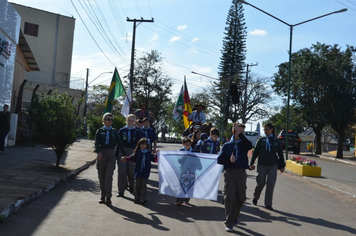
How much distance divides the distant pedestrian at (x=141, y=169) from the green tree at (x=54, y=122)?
4687 mm

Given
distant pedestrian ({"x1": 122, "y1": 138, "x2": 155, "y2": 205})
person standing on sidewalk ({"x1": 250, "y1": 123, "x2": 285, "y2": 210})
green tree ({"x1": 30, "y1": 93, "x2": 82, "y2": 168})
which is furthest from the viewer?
green tree ({"x1": 30, "y1": 93, "x2": 82, "y2": 168})

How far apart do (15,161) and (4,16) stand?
6.84 metres

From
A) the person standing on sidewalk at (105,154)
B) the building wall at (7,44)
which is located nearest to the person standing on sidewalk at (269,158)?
the person standing on sidewalk at (105,154)

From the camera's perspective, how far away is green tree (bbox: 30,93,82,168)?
1352cm

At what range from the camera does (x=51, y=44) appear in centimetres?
5147

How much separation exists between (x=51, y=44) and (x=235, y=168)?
156 feet

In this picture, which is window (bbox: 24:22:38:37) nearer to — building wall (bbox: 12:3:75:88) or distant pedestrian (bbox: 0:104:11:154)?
building wall (bbox: 12:3:75:88)

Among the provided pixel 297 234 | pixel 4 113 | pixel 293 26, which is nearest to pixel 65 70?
pixel 293 26

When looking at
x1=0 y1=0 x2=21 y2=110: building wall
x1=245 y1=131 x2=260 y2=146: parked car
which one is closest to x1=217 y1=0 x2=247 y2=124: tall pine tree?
x1=245 y1=131 x2=260 y2=146: parked car

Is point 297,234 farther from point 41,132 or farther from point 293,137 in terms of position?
point 293,137

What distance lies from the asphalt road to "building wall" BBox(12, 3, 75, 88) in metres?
41.8

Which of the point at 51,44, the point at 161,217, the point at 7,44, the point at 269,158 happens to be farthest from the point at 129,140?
the point at 51,44

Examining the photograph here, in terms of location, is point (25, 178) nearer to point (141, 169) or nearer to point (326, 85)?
point (141, 169)

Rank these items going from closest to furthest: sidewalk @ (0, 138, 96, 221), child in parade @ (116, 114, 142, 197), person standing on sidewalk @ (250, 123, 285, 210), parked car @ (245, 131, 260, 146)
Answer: sidewalk @ (0, 138, 96, 221)
person standing on sidewalk @ (250, 123, 285, 210)
child in parade @ (116, 114, 142, 197)
parked car @ (245, 131, 260, 146)
